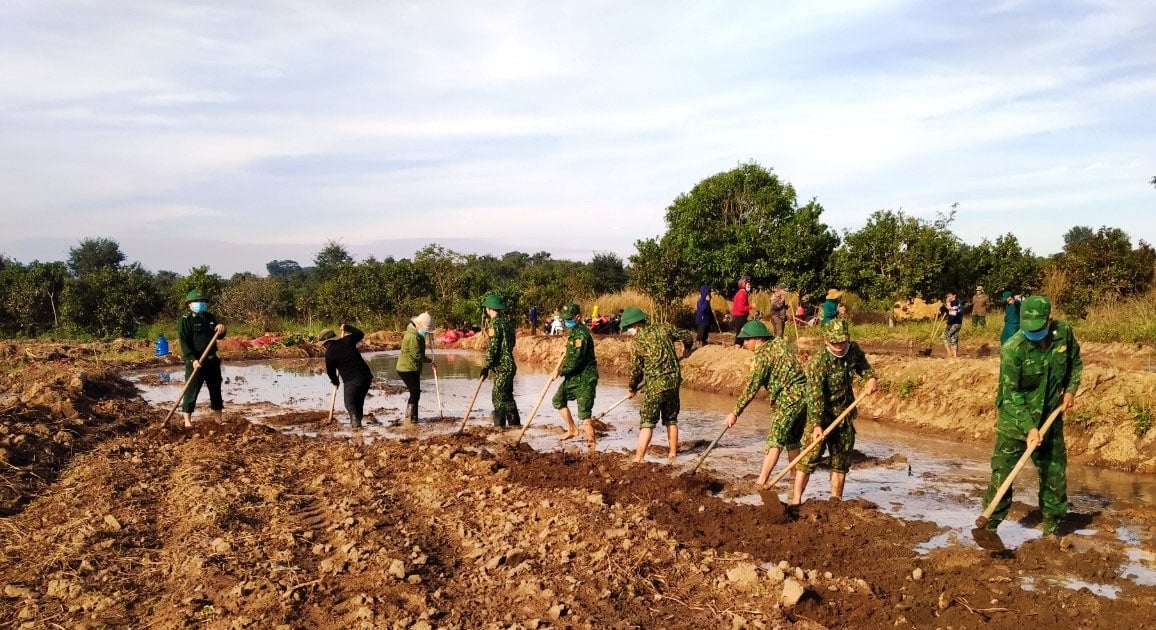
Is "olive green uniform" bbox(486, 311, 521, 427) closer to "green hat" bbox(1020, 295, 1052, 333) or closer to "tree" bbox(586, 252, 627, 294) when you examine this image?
"green hat" bbox(1020, 295, 1052, 333)

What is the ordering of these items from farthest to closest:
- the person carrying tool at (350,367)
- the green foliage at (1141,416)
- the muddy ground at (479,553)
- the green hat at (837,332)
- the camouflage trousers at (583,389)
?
1. the person carrying tool at (350,367)
2. the camouflage trousers at (583,389)
3. the green foliage at (1141,416)
4. the green hat at (837,332)
5. the muddy ground at (479,553)

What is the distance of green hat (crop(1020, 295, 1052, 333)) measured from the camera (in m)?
5.97

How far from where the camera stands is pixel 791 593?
491 cm

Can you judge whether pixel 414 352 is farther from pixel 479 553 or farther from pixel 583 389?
pixel 479 553

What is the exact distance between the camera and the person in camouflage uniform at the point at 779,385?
750 centimetres

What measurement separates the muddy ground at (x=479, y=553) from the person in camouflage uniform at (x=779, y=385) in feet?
2.65

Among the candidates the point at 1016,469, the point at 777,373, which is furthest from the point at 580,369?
the point at 1016,469

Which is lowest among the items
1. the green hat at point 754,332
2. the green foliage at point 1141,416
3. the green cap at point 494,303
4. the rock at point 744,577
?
the rock at point 744,577

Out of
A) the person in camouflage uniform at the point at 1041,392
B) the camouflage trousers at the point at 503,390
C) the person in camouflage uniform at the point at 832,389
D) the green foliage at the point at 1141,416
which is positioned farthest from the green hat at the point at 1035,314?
the camouflage trousers at the point at 503,390

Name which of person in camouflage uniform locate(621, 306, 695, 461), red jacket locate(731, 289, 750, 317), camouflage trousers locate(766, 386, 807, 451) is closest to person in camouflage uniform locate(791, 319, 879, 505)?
camouflage trousers locate(766, 386, 807, 451)

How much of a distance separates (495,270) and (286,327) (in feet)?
106

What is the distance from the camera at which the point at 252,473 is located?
27.8ft

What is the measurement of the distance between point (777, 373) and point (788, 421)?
1.49ft

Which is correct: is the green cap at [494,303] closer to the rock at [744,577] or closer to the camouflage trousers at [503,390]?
the camouflage trousers at [503,390]
